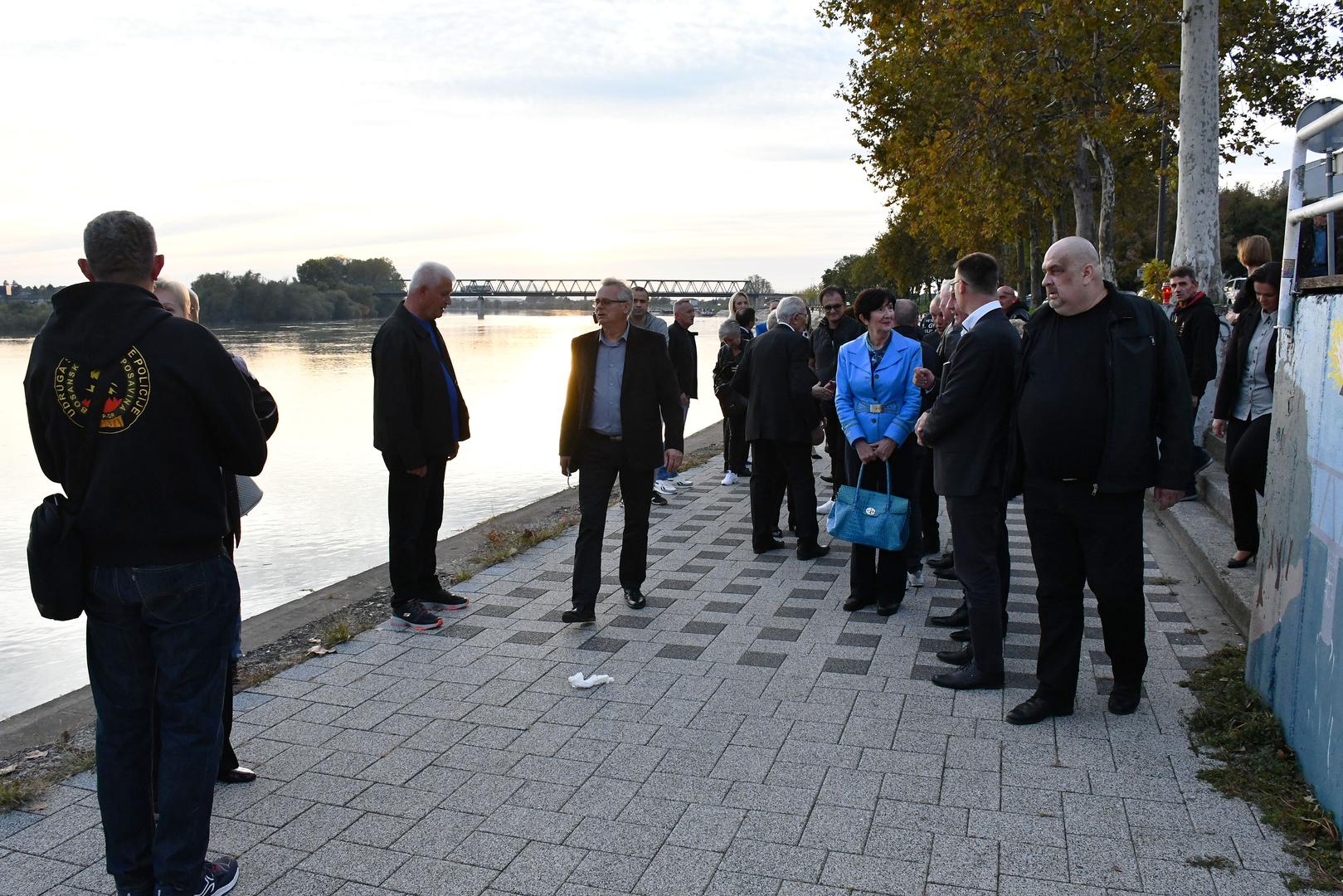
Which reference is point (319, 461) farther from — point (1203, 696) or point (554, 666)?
point (1203, 696)

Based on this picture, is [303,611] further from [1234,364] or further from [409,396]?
[1234,364]

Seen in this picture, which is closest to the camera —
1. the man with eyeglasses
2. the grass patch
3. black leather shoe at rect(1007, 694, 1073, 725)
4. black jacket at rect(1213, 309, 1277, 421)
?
the grass patch

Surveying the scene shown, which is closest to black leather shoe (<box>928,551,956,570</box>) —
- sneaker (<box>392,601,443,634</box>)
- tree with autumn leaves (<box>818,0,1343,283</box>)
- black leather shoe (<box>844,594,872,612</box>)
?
black leather shoe (<box>844,594,872,612</box>)

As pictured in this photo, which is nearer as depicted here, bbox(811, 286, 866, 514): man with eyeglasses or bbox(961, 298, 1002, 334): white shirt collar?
bbox(961, 298, 1002, 334): white shirt collar

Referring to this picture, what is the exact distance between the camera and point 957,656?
5.27 metres

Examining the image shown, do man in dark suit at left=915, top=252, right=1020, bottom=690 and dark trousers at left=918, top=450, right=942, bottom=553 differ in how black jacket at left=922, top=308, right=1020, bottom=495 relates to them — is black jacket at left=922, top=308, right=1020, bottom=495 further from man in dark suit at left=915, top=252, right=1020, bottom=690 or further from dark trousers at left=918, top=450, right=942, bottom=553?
dark trousers at left=918, top=450, right=942, bottom=553

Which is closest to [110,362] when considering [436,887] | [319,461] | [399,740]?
[436,887]

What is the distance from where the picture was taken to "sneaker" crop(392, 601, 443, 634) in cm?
608

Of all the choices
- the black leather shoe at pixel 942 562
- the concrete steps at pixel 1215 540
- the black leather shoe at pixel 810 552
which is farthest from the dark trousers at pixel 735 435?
the concrete steps at pixel 1215 540

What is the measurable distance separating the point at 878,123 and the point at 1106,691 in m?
27.9

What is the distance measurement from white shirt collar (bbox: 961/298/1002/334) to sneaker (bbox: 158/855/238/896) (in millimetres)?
3689

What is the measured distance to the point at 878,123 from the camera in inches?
1196

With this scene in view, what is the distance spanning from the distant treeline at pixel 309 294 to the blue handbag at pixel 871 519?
185 feet

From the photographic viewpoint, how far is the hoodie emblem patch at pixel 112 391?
9.40 ft
